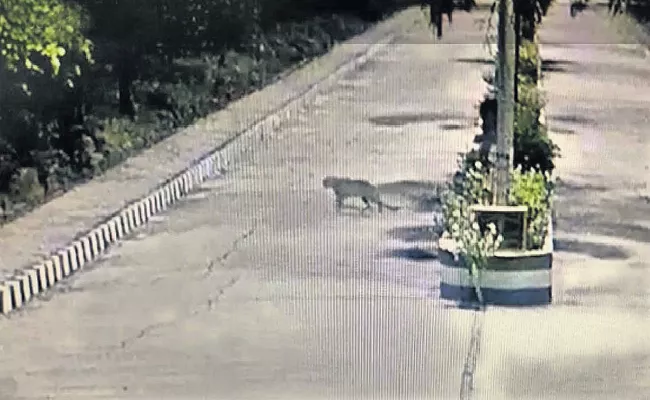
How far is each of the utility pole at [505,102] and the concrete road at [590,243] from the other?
0.15 m

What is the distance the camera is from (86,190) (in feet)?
14.5

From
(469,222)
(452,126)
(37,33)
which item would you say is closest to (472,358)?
(469,222)

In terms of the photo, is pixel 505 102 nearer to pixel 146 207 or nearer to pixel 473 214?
pixel 473 214

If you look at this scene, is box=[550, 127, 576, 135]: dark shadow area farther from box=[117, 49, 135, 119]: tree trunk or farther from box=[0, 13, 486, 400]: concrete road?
box=[117, 49, 135, 119]: tree trunk

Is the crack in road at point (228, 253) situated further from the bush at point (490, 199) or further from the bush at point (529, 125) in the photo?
the bush at point (529, 125)

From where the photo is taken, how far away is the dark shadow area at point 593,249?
382cm

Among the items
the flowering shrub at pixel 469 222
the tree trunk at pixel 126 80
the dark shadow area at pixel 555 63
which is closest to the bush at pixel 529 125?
the dark shadow area at pixel 555 63

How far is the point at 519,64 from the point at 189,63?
0.95m

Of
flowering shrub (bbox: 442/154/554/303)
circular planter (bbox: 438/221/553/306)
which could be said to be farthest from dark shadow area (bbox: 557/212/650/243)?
circular planter (bbox: 438/221/553/306)

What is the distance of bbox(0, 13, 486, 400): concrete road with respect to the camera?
10.0 ft

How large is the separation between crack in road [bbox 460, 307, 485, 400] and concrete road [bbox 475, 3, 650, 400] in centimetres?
1

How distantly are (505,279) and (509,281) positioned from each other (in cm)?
1

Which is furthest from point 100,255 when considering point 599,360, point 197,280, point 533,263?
point 599,360

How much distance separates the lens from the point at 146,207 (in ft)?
14.1
